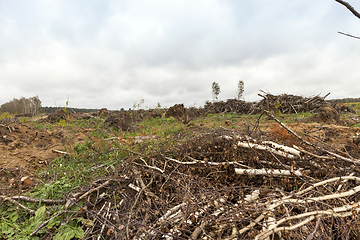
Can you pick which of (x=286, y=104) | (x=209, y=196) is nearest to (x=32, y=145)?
(x=209, y=196)

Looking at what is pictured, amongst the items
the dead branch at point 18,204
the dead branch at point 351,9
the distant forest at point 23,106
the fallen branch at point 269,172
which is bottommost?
the dead branch at point 18,204

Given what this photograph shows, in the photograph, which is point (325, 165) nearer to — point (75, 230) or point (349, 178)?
point (349, 178)

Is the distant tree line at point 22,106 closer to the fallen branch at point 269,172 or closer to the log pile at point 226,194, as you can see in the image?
the log pile at point 226,194

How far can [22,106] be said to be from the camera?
32781 mm

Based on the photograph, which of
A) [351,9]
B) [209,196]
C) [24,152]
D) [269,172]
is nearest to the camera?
[351,9]

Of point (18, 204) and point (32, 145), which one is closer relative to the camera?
point (18, 204)

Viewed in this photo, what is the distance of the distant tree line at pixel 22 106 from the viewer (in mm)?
31531

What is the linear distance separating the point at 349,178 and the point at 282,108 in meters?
13.5

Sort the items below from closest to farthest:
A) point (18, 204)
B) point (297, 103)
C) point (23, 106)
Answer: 1. point (18, 204)
2. point (297, 103)
3. point (23, 106)

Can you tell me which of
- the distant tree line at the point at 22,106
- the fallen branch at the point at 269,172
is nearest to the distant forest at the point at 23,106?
the distant tree line at the point at 22,106

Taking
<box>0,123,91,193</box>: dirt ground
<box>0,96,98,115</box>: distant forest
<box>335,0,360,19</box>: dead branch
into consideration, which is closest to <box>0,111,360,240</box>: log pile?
<box>0,123,91,193</box>: dirt ground

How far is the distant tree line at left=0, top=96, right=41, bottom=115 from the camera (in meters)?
31.5

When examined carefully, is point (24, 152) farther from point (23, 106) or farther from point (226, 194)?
point (23, 106)

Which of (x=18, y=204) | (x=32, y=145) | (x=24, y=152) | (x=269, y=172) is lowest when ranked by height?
(x=18, y=204)
